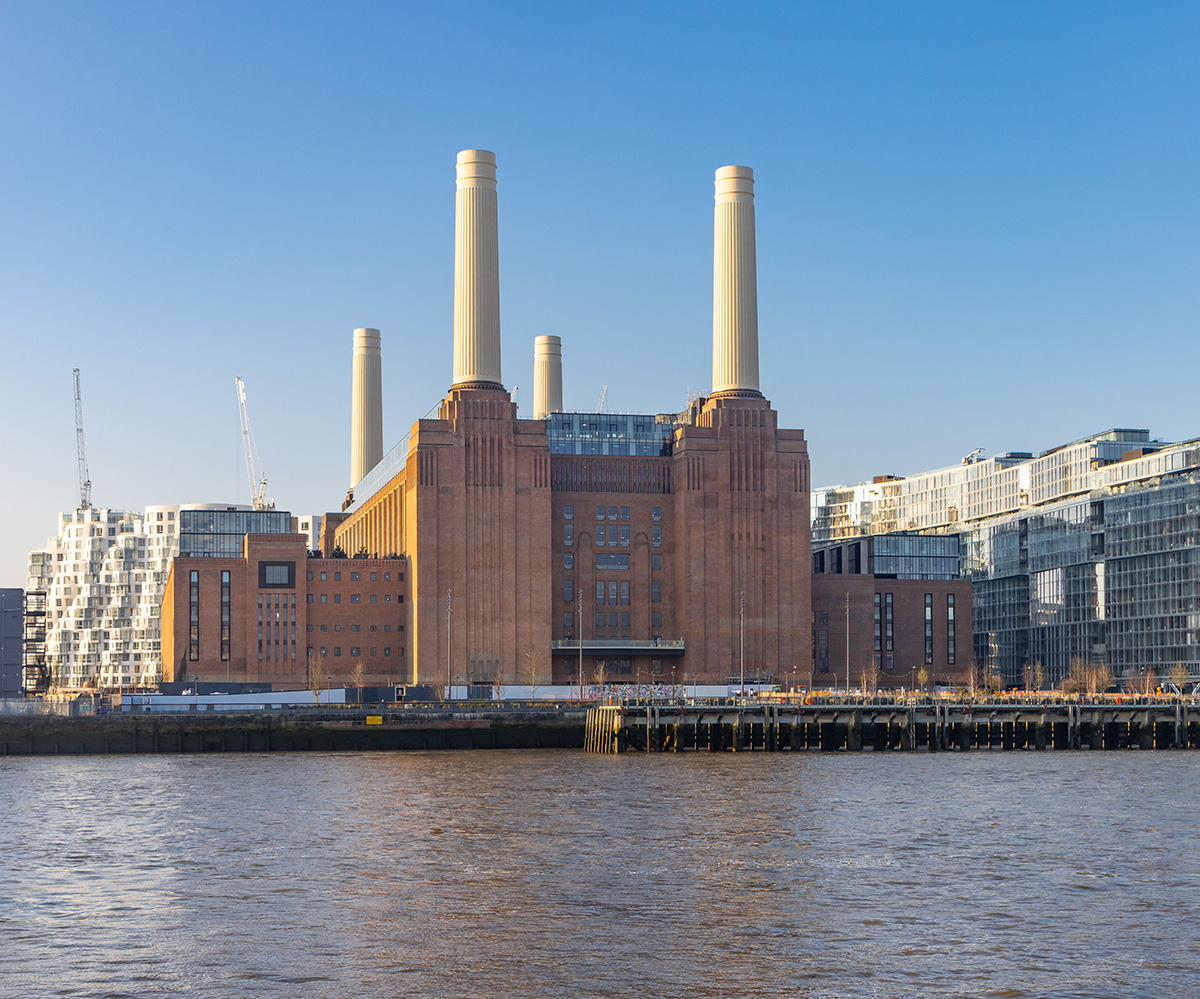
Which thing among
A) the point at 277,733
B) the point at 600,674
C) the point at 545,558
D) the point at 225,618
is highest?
the point at 545,558

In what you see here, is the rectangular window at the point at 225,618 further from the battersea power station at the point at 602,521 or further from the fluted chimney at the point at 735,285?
the fluted chimney at the point at 735,285

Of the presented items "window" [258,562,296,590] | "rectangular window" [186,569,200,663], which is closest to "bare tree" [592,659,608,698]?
"window" [258,562,296,590]

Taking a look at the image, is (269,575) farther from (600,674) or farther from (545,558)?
(600,674)

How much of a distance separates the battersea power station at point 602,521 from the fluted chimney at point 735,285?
0.18 m

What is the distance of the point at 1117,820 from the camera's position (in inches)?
2955

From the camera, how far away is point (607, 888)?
5397 centimetres

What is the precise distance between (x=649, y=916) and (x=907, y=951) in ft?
27.2

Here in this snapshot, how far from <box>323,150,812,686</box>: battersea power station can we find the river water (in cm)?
8098

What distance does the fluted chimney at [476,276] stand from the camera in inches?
7092

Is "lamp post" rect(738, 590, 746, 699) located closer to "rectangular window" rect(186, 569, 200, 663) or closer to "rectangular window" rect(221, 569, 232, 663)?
"rectangular window" rect(221, 569, 232, 663)

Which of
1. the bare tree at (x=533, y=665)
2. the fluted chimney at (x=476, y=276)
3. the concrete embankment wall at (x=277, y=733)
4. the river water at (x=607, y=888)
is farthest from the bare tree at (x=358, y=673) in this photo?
the river water at (x=607, y=888)

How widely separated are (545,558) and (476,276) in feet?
103

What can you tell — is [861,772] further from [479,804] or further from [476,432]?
[476,432]

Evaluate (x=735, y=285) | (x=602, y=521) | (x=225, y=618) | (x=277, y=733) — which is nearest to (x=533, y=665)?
(x=602, y=521)
